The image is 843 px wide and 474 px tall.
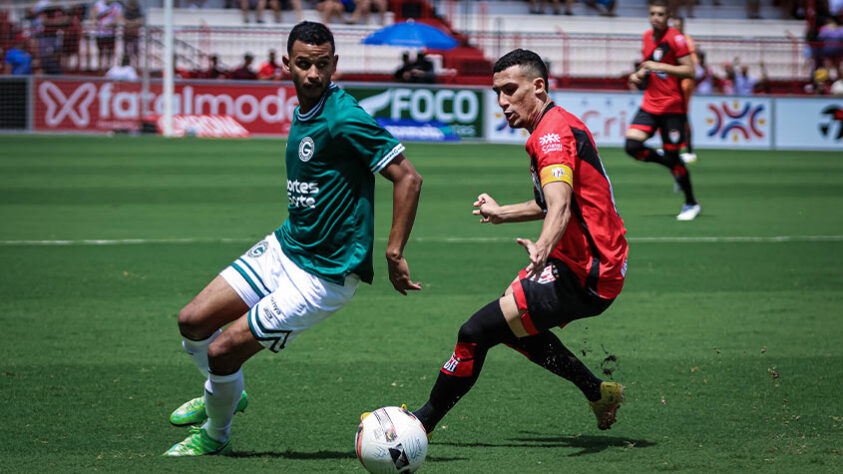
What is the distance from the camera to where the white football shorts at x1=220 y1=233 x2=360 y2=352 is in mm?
4680

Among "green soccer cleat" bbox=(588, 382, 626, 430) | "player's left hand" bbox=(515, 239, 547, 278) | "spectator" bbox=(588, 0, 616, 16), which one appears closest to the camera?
"player's left hand" bbox=(515, 239, 547, 278)

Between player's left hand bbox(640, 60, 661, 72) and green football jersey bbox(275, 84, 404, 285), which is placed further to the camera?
player's left hand bbox(640, 60, 661, 72)

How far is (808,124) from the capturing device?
25.5 meters

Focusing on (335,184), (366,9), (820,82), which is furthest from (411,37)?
(335,184)

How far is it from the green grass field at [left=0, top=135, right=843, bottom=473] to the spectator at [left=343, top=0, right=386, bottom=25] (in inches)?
792

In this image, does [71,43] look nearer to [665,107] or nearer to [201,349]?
[665,107]

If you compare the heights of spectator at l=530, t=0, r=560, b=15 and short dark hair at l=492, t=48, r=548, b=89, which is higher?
spectator at l=530, t=0, r=560, b=15

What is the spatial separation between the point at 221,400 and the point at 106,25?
26.8 metres

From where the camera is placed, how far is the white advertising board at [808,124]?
2542 cm

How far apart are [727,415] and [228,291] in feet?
9.02

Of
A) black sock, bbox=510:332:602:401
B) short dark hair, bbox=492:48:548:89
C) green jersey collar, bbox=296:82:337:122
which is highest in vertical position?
short dark hair, bbox=492:48:548:89

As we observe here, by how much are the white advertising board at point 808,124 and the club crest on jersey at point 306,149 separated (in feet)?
75.0

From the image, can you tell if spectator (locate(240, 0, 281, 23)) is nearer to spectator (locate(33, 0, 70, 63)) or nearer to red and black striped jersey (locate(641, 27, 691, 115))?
spectator (locate(33, 0, 70, 63))

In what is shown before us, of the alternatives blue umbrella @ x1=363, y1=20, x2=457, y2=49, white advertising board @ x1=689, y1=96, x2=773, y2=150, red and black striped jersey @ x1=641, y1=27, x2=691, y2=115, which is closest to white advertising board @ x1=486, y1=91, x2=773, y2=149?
white advertising board @ x1=689, y1=96, x2=773, y2=150
